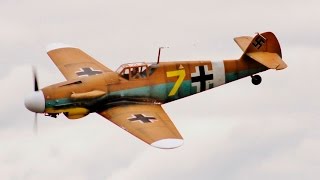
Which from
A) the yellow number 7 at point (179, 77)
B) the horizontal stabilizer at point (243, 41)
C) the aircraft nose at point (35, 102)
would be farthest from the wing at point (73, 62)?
the horizontal stabilizer at point (243, 41)

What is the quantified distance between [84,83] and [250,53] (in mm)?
7772

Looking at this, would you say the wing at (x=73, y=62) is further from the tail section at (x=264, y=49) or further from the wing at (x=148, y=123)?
the tail section at (x=264, y=49)

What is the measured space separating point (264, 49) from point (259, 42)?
374 mm

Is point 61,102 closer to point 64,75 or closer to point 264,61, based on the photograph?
point 64,75

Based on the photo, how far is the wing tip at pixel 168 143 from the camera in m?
37.2

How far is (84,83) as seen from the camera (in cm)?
4066

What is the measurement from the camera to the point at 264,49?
147 ft

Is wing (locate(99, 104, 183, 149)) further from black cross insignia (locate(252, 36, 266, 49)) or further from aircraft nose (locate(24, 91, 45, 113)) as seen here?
black cross insignia (locate(252, 36, 266, 49))

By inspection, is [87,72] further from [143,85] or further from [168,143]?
[168,143]

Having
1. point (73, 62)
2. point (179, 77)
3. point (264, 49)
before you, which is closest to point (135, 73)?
point (179, 77)

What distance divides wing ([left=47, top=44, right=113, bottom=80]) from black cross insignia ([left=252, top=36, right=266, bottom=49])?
6160 mm

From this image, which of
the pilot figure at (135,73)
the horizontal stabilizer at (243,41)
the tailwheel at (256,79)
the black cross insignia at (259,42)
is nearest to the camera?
the pilot figure at (135,73)

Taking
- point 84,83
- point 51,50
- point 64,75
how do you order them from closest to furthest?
point 84,83 < point 64,75 < point 51,50

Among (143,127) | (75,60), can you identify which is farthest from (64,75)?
(143,127)
